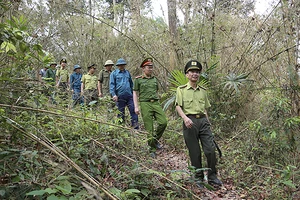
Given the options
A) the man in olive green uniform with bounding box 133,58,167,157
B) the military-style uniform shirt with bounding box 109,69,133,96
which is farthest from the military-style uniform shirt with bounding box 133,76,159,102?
the military-style uniform shirt with bounding box 109,69,133,96

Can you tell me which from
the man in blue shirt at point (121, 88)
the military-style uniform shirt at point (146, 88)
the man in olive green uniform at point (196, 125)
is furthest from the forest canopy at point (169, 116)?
the man in blue shirt at point (121, 88)

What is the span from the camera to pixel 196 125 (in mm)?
3982

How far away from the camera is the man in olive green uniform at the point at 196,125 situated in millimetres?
3947

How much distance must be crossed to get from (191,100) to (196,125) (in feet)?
1.23

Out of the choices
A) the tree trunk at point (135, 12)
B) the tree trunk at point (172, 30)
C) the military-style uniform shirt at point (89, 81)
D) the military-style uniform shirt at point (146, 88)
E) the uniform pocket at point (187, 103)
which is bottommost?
the uniform pocket at point (187, 103)

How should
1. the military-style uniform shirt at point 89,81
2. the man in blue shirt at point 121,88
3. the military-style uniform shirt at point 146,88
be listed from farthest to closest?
the military-style uniform shirt at point 89,81, the man in blue shirt at point 121,88, the military-style uniform shirt at point 146,88

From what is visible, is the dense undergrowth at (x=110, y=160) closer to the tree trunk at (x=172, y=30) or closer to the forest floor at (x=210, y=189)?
the forest floor at (x=210, y=189)

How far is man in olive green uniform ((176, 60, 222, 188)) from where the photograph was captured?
13.0 feet

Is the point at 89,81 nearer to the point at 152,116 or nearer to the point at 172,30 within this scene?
the point at 172,30

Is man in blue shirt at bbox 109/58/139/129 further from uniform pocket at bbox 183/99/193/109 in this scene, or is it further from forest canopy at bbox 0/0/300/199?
uniform pocket at bbox 183/99/193/109

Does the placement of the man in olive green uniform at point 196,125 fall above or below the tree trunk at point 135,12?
below

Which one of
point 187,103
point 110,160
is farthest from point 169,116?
point 110,160

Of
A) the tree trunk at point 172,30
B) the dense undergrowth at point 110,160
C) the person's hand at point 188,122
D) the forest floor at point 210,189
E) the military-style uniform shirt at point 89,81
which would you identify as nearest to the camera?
the dense undergrowth at point 110,160

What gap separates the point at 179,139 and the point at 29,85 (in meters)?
3.91
